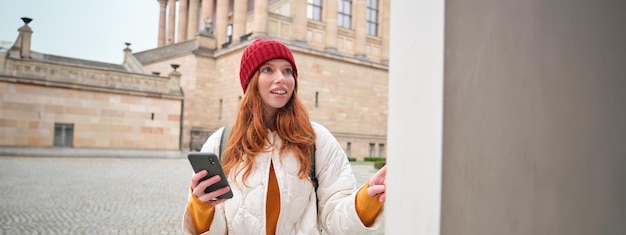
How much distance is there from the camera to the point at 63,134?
1903cm

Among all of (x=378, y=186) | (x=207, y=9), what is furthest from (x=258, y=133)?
(x=207, y=9)

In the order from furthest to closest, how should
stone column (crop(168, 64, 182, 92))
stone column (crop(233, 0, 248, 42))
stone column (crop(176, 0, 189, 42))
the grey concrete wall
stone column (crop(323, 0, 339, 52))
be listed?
stone column (crop(176, 0, 189, 42)), stone column (crop(323, 0, 339, 52)), stone column (crop(233, 0, 248, 42)), stone column (crop(168, 64, 182, 92)), the grey concrete wall

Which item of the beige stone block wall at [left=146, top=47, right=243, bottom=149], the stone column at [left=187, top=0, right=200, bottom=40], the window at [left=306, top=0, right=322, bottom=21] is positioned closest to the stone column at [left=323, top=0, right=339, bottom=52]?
the window at [left=306, top=0, right=322, bottom=21]

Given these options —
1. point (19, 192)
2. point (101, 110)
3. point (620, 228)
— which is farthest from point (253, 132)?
point (101, 110)

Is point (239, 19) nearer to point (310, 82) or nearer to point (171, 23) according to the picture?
point (310, 82)

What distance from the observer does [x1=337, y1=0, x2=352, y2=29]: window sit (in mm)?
26328

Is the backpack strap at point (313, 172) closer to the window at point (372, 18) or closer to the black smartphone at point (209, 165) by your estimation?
the black smartphone at point (209, 165)

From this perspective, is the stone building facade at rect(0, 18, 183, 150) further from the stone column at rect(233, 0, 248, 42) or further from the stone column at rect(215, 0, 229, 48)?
the stone column at rect(215, 0, 229, 48)

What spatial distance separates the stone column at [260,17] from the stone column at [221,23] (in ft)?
11.6

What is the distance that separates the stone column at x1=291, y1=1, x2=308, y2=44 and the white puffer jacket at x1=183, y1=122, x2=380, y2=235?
73.6 ft

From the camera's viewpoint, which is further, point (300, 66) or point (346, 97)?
point (346, 97)

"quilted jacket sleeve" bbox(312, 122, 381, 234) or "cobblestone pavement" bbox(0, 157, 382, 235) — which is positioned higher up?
"quilted jacket sleeve" bbox(312, 122, 381, 234)

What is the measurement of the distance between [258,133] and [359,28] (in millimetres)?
25450

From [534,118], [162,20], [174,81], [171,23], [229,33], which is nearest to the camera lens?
[534,118]
